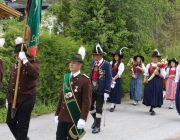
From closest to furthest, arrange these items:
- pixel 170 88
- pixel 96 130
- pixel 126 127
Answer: pixel 96 130 → pixel 126 127 → pixel 170 88

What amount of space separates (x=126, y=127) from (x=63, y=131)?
13.5 feet

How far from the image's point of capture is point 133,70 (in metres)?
15.7

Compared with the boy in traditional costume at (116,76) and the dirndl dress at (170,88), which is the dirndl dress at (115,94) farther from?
the dirndl dress at (170,88)

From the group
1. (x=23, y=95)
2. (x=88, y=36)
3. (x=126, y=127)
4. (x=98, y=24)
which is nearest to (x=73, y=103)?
(x=23, y=95)

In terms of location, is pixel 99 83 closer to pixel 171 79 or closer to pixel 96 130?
pixel 96 130

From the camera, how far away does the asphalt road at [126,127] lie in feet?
30.1

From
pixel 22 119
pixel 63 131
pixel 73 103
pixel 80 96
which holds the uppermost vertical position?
pixel 80 96

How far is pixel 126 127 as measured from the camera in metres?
10.4

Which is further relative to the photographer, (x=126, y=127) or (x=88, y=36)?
(x=88, y=36)

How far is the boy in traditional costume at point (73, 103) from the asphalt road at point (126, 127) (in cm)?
245

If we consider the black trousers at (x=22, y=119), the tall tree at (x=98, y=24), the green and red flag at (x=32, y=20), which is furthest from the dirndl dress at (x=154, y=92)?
the black trousers at (x=22, y=119)

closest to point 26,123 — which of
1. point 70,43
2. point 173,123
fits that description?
point 173,123

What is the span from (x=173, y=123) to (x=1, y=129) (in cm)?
447

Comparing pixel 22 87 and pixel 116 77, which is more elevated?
pixel 116 77
